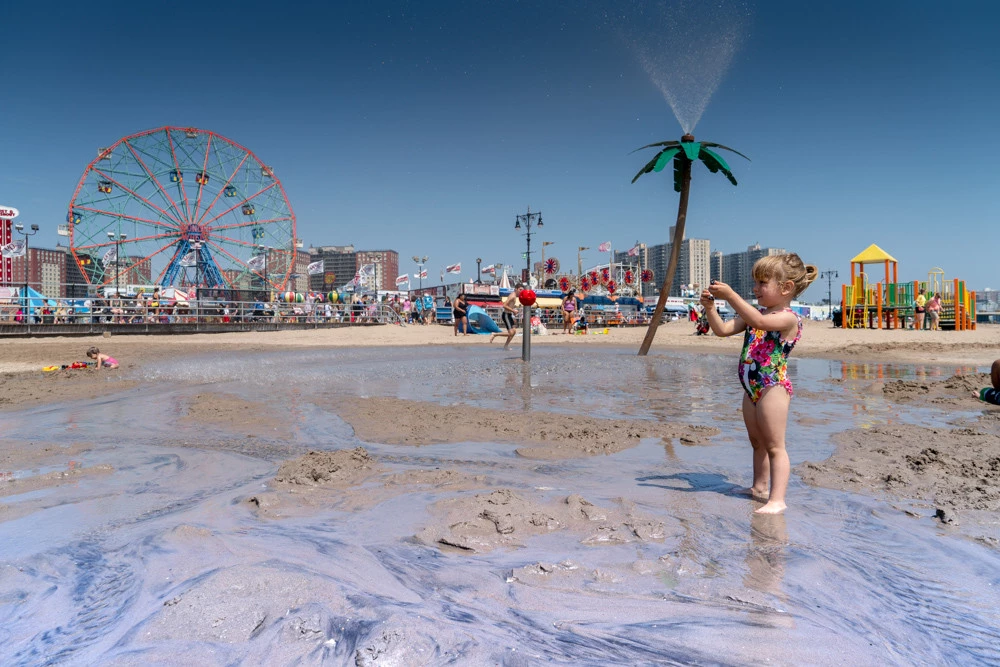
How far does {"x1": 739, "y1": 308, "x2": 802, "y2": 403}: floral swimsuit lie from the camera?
3.20 metres

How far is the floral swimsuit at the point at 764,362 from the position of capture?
3.20 metres

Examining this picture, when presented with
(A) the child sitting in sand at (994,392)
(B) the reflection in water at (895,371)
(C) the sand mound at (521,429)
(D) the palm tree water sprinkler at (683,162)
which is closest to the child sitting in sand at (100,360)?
(C) the sand mound at (521,429)

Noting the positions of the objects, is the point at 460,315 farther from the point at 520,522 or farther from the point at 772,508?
the point at 520,522

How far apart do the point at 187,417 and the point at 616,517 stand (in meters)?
4.34

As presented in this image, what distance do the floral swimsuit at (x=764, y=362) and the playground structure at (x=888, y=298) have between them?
26.0 meters

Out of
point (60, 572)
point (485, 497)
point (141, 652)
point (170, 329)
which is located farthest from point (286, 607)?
point (170, 329)

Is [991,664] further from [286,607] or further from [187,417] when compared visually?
[187,417]

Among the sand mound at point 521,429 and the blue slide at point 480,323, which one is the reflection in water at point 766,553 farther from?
the blue slide at point 480,323

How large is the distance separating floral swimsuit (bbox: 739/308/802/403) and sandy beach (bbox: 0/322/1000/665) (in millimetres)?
574

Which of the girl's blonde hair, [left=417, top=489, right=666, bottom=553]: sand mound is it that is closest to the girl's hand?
the girl's blonde hair

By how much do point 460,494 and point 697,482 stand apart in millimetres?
1339

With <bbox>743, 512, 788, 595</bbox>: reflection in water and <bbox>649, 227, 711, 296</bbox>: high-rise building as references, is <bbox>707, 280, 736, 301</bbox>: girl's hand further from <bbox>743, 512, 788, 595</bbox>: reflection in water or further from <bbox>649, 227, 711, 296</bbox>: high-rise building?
<bbox>649, 227, 711, 296</bbox>: high-rise building

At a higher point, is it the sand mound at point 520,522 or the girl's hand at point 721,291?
the girl's hand at point 721,291

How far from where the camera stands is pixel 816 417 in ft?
18.2
